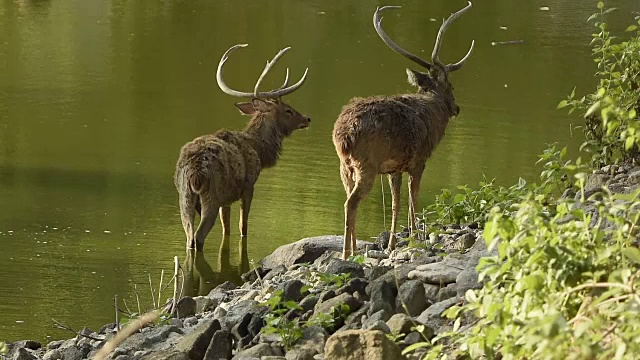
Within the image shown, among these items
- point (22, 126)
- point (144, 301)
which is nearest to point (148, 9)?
point (22, 126)

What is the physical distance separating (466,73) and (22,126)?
328 inches

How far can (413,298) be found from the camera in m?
6.60

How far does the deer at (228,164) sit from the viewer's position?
11609 mm

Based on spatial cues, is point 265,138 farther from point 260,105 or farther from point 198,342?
point 198,342

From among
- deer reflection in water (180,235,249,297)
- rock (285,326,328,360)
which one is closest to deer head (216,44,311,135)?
deer reflection in water (180,235,249,297)

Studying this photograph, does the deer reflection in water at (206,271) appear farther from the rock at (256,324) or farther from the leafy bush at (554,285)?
the leafy bush at (554,285)

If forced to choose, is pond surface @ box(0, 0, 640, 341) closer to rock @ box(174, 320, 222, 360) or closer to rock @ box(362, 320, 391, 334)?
rock @ box(174, 320, 222, 360)

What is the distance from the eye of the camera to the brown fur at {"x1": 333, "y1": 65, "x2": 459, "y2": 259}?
368 inches

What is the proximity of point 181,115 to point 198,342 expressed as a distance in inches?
426

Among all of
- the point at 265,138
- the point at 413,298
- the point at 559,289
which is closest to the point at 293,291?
the point at 413,298

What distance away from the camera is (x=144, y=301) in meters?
9.80

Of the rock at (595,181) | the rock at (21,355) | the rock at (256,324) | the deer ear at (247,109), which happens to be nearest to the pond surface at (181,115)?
the deer ear at (247,109)

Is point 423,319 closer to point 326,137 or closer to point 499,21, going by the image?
point 326,137

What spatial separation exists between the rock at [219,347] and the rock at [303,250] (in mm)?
3655
